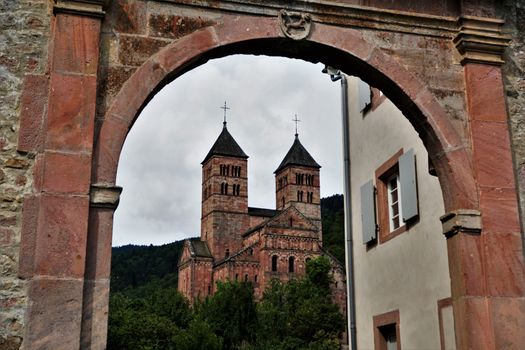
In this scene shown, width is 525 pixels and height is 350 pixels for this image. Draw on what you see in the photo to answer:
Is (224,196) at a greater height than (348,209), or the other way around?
(224,196)

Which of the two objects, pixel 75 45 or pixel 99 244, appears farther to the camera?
pixel 75 45

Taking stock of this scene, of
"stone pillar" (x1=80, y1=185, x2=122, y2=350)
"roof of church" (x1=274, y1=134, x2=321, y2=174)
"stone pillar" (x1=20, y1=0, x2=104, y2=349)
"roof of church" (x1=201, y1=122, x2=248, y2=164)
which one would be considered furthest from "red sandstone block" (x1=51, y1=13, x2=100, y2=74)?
"roof of church" (x1=274, y1=134, x2=321, y2=174)

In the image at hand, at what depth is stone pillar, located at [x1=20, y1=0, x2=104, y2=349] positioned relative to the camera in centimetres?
512

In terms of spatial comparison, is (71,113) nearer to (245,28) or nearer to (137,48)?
(137,48)

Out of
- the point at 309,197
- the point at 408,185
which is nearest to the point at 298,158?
the point at 309,197

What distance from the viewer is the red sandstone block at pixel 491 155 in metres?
6.45

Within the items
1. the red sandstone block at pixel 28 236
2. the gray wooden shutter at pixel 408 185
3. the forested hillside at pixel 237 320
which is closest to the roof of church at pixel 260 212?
the forested hillside at pixel 237 320

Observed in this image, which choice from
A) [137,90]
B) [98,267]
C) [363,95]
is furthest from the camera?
[363,95]

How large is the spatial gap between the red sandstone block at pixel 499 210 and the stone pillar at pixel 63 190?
3.46 m

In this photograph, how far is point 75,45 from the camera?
574 centimetres

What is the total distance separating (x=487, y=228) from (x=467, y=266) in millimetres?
410

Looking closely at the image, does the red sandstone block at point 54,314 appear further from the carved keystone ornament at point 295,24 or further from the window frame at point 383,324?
the window frame at point 383,324

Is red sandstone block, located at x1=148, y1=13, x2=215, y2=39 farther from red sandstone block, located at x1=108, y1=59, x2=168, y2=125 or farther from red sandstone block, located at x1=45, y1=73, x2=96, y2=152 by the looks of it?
red sandstone block, located at x1=45, y1=73, x2=96, y2=152

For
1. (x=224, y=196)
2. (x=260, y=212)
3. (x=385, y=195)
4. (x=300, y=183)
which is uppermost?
(x=300, y=183)
